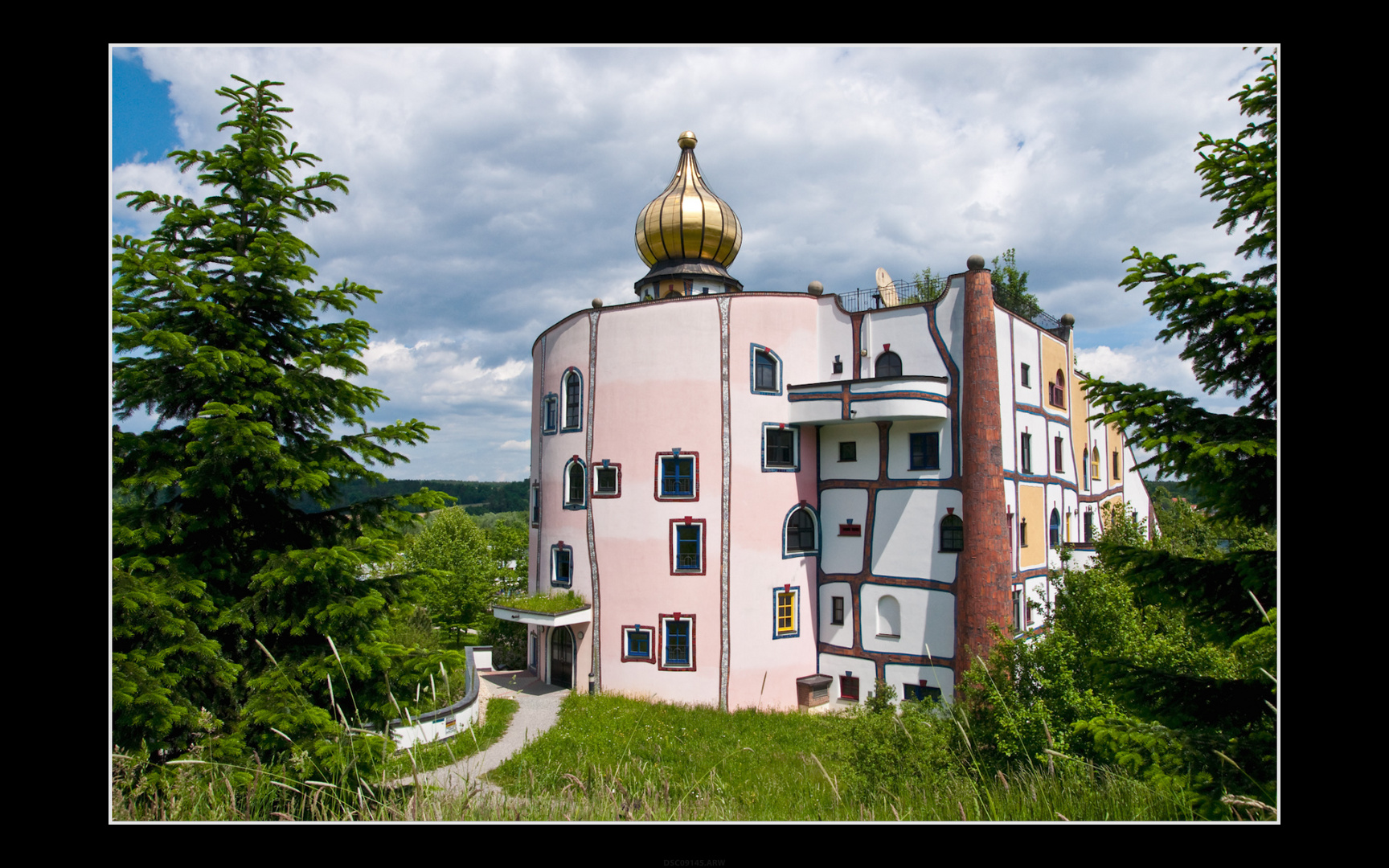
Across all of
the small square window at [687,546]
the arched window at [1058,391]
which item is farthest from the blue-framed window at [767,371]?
the arched window at [1058,391]

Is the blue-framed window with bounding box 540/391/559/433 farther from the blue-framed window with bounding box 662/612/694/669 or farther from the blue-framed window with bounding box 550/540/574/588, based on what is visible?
the blue-framed window with bounding box 662/612/694/669

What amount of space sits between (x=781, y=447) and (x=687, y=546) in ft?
14.3

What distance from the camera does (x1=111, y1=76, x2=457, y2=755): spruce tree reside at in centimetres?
639

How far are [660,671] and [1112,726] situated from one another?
55.7 ft

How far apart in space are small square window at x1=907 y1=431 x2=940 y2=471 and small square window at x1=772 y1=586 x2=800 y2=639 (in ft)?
18.0

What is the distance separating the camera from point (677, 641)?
70.3 feet

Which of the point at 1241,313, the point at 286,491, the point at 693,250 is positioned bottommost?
the point at 286,491

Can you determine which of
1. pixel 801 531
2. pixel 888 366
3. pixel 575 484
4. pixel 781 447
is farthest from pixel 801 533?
pixel 575 484

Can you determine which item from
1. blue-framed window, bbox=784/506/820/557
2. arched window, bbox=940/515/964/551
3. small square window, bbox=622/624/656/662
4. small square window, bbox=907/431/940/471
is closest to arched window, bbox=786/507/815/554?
blue-framed window, bbox=784/506/820/557

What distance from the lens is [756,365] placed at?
72.1 feet

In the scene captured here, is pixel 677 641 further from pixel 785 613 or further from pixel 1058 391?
pixel 1058 391

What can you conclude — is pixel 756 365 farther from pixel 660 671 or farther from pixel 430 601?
pixel 430 601
